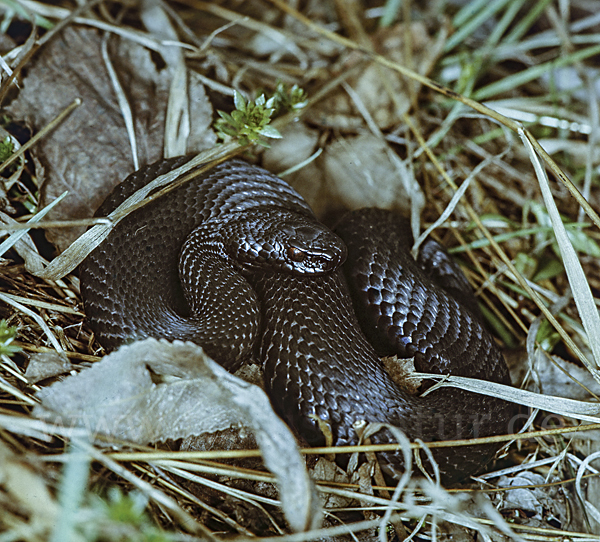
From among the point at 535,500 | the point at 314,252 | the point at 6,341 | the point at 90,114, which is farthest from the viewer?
the point at 90,114

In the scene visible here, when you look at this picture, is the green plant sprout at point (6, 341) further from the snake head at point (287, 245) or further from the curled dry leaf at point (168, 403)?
the snake head at point (287, 245)

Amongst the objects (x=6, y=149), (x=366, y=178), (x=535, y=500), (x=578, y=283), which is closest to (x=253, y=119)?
(x=366, y=178)

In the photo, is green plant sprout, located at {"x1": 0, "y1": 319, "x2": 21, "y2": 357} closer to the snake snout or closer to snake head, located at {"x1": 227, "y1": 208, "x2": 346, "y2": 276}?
snake head, located at {"x1": 227, "y1": 208, "x2": 346, "y2": 276}

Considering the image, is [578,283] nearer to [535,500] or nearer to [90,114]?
[535,500]

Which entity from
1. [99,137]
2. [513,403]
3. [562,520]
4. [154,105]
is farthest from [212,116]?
[562,520]

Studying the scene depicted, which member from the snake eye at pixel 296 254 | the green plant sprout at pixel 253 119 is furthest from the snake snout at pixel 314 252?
the green plant sprout at pixel 253 119
